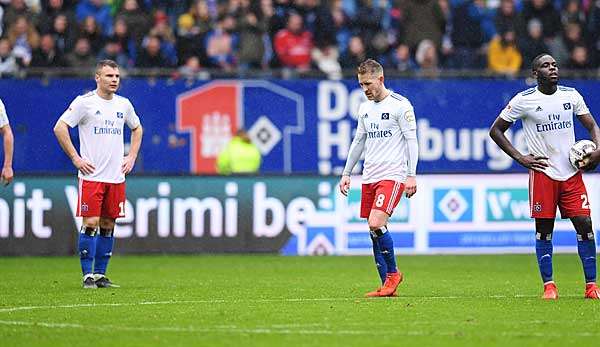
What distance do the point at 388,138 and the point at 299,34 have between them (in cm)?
1263

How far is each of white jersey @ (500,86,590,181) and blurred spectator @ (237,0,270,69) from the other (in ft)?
42.4

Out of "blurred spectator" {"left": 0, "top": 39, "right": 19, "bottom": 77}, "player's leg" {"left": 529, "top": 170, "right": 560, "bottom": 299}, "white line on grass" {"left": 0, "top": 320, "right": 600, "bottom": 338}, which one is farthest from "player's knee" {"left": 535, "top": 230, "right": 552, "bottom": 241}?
"blurred spectator" {"left": 0, "top": 39, "right": 19, "bottom": 77}

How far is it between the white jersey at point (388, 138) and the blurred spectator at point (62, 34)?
491 inches

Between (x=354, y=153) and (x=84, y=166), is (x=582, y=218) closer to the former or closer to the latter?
(x=354, y=153)

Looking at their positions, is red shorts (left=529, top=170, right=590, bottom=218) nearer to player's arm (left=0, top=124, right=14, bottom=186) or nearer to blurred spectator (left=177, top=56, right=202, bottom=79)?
player's arm (left=0, top=124, right=14, bottom=186)

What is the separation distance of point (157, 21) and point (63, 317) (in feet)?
48.5

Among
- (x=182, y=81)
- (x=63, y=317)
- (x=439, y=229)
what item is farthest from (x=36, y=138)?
(x=63, y=317)

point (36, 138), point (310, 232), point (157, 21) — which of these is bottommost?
point (310, 232)

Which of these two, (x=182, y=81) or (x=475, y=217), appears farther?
(x=182, y=81)

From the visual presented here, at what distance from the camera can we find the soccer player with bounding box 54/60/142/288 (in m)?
Answer: 15.2

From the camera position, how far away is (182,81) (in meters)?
25.5

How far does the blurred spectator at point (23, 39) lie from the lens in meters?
24.9

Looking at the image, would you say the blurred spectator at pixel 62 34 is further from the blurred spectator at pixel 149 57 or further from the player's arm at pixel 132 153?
the player's arm at pixel 132 153

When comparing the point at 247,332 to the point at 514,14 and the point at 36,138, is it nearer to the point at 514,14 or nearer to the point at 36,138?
the point at 36,138
